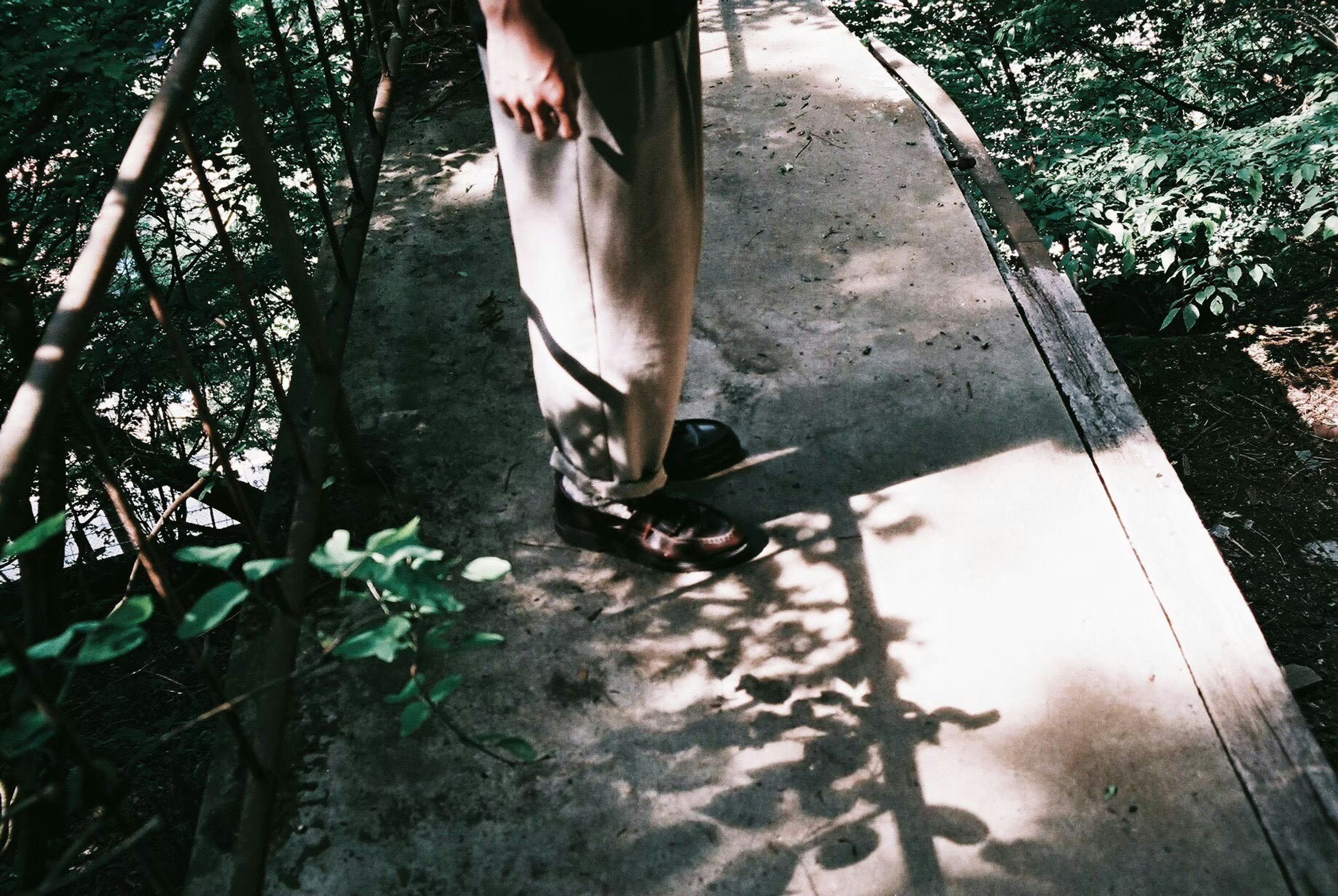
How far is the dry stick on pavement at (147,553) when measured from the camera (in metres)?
1.20

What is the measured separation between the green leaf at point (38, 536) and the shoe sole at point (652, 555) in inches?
52.1

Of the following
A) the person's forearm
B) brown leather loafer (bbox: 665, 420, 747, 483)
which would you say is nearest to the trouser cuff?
brown leather loafer (bbox: 665, 420, 747, 483)

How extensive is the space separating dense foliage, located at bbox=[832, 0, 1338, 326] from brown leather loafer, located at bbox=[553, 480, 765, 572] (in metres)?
2.25

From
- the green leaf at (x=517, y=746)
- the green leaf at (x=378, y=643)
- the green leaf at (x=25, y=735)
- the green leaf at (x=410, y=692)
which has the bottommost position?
the green leaf at (x=517, y=746)

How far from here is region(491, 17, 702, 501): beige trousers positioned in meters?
1.64

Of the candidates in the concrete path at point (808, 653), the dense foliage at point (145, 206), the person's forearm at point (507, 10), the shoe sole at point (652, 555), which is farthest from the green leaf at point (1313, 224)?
the dense foliage at point (145, 206)

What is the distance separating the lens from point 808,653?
203cm

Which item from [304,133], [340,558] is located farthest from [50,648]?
[304,133]

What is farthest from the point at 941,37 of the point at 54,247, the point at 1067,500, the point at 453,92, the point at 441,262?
the point at 54,247

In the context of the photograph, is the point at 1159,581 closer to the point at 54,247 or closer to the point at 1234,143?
the point at 1234,143

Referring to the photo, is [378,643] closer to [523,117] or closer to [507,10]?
[523,117]

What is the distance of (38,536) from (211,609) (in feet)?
0.69

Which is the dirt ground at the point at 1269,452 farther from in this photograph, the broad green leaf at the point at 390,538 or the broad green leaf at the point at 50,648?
the broad green leaf at the point at 50,648

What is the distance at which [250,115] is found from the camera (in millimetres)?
1824
